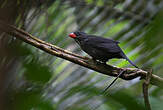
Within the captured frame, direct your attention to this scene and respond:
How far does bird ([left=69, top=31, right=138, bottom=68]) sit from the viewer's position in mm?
1798

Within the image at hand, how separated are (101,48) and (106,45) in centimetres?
6

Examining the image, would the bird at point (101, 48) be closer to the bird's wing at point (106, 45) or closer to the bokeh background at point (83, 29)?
the bird's wing at point (106, 45)

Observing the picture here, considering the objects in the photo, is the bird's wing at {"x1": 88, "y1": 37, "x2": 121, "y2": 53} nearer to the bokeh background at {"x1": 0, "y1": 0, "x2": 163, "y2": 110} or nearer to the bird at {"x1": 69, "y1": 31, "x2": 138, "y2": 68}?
the bird at {"x1": 69, "y1": 31, "x2": 138, "y2": 68}

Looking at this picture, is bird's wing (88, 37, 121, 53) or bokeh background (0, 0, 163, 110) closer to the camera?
bokeh background (0, 0, 163, 110)

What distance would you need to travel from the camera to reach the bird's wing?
71.6 inches

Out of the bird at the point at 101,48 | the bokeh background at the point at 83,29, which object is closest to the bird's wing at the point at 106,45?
the bird at the point at 101,48

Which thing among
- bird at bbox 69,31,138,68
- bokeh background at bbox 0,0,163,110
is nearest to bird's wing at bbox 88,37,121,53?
bird at bbox 69,31,138,68

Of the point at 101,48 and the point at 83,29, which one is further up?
the point at 83,29

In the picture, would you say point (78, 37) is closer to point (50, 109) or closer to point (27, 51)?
point (27, 51)

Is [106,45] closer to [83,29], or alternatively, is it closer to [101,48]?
[101,48]

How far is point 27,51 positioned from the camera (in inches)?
23.4

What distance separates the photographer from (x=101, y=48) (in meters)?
1.91

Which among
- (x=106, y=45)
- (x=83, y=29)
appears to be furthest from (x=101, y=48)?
(x=83, y=29)

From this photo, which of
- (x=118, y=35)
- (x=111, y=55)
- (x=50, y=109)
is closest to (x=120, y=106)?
(x=50, y=109)
